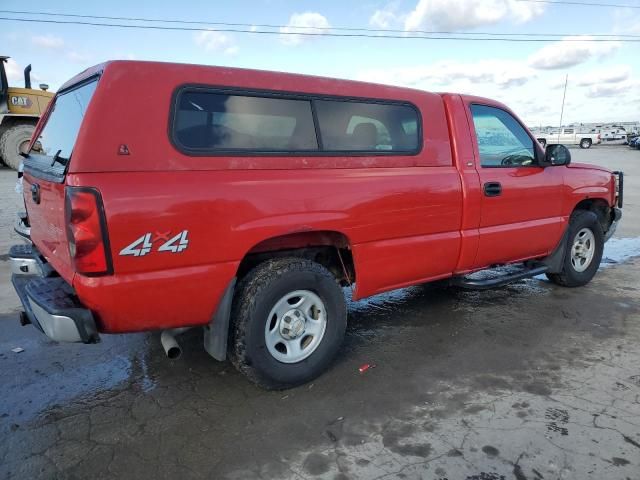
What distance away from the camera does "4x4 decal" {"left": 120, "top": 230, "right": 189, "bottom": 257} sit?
254cm

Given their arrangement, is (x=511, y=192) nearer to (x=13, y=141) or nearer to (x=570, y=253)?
(x=570, y=253)

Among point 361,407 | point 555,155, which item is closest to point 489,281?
point 555,155

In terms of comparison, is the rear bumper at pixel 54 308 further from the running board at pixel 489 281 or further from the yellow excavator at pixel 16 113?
the yellow excavator at pixel 16 113

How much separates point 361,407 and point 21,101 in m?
15.8

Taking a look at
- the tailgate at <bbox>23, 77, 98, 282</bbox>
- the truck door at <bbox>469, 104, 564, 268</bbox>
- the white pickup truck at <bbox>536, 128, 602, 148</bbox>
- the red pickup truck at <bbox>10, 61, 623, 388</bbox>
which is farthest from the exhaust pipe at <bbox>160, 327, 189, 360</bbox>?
the white pickup truck at <bbox>536, 128, 602, 148</bbox>

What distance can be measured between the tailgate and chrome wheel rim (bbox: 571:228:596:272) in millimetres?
4797

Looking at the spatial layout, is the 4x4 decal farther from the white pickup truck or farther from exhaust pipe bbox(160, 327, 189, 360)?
the white pickup truck

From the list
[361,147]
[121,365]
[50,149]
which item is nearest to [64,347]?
[121,365]

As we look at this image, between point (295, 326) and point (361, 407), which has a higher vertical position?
point (295, 326)

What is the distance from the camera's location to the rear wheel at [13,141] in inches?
568

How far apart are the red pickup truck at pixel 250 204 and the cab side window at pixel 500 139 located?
0.08ft

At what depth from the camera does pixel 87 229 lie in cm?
244

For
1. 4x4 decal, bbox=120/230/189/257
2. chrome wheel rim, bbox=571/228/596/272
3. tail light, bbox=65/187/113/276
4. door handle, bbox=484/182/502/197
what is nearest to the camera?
tail light, bbox=65/187/113/276

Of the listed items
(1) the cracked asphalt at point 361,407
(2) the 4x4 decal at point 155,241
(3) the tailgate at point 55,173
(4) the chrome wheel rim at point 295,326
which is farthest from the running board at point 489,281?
(3) the tailgate at point 55,173
